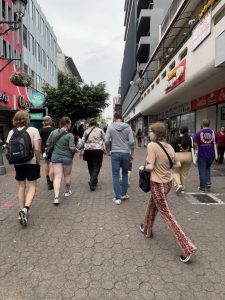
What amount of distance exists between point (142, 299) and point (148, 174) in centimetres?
154

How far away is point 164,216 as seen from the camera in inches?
142

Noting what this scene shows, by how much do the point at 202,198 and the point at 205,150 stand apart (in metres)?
1.22

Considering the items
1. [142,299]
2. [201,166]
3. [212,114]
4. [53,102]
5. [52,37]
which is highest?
[52,37]

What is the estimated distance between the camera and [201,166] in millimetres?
7172

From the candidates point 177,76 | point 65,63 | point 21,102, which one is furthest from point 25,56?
point 65,63

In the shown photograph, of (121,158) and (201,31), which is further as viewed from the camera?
(201,31)

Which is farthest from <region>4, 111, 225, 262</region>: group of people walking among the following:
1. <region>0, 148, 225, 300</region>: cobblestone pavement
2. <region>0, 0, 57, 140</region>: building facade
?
<region>0, 0, 57, 140</region>: building facade

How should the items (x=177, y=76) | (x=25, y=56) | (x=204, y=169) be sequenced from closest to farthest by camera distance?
(x=204, y=169) → (x=177, y=76) → (x=25, y=56)

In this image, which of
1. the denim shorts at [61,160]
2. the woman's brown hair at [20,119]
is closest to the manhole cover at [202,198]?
the denim shorts at [61,160]

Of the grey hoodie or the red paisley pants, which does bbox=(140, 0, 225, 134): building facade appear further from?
the red paisley pants

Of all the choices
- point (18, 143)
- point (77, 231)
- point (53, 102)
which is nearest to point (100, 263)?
point (77, 231)

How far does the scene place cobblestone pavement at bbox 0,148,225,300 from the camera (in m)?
2.84

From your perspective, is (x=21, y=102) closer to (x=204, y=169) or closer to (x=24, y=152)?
(x=204, y=169)

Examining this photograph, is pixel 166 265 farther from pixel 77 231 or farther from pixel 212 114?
pixel 212 114
